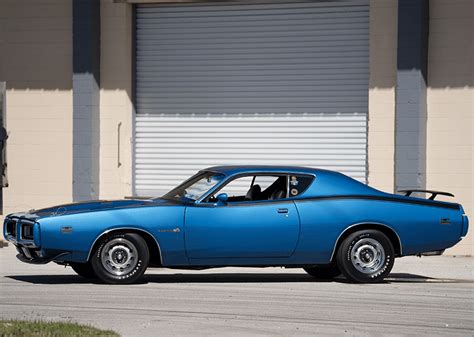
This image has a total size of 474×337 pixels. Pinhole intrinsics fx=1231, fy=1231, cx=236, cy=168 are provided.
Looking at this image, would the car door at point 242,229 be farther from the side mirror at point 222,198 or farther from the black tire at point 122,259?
the black tire at point 122,259

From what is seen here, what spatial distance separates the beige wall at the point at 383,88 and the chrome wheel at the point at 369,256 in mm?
5233

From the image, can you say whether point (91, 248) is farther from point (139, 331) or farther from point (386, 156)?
point (386, 156)

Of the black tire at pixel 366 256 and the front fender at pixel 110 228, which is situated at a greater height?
the front fender at pixel 110 228

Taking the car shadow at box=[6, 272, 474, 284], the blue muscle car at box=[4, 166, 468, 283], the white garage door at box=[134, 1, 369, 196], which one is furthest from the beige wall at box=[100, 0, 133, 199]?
the blue muscle car at box=[4, 166, 468, 283]

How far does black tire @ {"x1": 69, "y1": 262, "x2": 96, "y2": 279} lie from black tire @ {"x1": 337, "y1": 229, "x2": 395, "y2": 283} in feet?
9.30

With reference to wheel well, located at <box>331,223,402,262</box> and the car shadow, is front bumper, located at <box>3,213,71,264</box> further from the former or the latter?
wheel well, located at <box>331,223,402,262</box>

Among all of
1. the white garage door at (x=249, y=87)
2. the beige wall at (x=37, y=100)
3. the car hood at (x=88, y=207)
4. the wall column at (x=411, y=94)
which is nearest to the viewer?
the car hood at (x=88, y=207)

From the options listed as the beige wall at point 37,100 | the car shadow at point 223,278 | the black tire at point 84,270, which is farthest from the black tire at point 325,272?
the beige wall at point 37,100

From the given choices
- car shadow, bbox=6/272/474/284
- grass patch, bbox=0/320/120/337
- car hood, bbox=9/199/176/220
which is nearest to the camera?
grass patch, bbox=0/320/120/337

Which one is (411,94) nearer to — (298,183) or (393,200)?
(393,200)

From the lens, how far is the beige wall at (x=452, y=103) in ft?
61.5

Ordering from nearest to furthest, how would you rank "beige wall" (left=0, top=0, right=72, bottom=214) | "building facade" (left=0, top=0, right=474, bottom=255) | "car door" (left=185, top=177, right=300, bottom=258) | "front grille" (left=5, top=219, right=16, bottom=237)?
"car door" (left=185, top=177, right=300, bottom=258) < "front grille" (left=5, top=219, right=16, bottom=237) < "building facade" (left=0, top=0, right=474, bottom=255) < "beige wall" (left=0, top=0, right=72, bottom=214)

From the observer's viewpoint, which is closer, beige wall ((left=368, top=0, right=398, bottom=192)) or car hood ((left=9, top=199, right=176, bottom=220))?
car hood ((left=9, top=199, right=176, bottom=220))

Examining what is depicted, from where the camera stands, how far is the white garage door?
1980 cm
